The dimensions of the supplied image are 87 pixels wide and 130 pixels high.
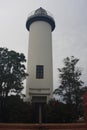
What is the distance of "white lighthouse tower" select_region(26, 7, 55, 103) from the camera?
1016 inches

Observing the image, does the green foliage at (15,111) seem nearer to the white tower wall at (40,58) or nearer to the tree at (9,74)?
the tree at (9,74)

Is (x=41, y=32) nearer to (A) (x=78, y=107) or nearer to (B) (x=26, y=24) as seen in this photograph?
(B) (x=26, y=24)

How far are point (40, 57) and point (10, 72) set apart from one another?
514cm

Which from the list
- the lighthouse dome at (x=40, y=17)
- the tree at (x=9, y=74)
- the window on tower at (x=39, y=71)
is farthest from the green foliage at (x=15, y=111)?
the lighthouse dome at (x=40, y=17)

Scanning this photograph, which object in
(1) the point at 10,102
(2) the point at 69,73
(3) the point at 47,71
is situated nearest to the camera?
(1) the point at 10,102

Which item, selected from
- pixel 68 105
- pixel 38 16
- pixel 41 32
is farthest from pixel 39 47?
pixel 68 105

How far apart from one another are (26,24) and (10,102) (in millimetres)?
12054

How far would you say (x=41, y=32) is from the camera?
2861 centimetres

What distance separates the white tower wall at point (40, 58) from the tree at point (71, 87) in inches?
69.3

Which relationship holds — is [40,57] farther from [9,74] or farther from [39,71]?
[9,74]

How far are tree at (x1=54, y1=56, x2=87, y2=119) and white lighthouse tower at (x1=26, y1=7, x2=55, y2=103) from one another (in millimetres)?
1801

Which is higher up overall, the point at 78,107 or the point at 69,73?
the point at 69,73

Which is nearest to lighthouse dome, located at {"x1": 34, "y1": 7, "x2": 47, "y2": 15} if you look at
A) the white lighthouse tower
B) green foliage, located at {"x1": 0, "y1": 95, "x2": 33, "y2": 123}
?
the white lighthouse tower

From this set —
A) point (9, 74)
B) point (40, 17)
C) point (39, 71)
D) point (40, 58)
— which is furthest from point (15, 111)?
point (40, 17)
